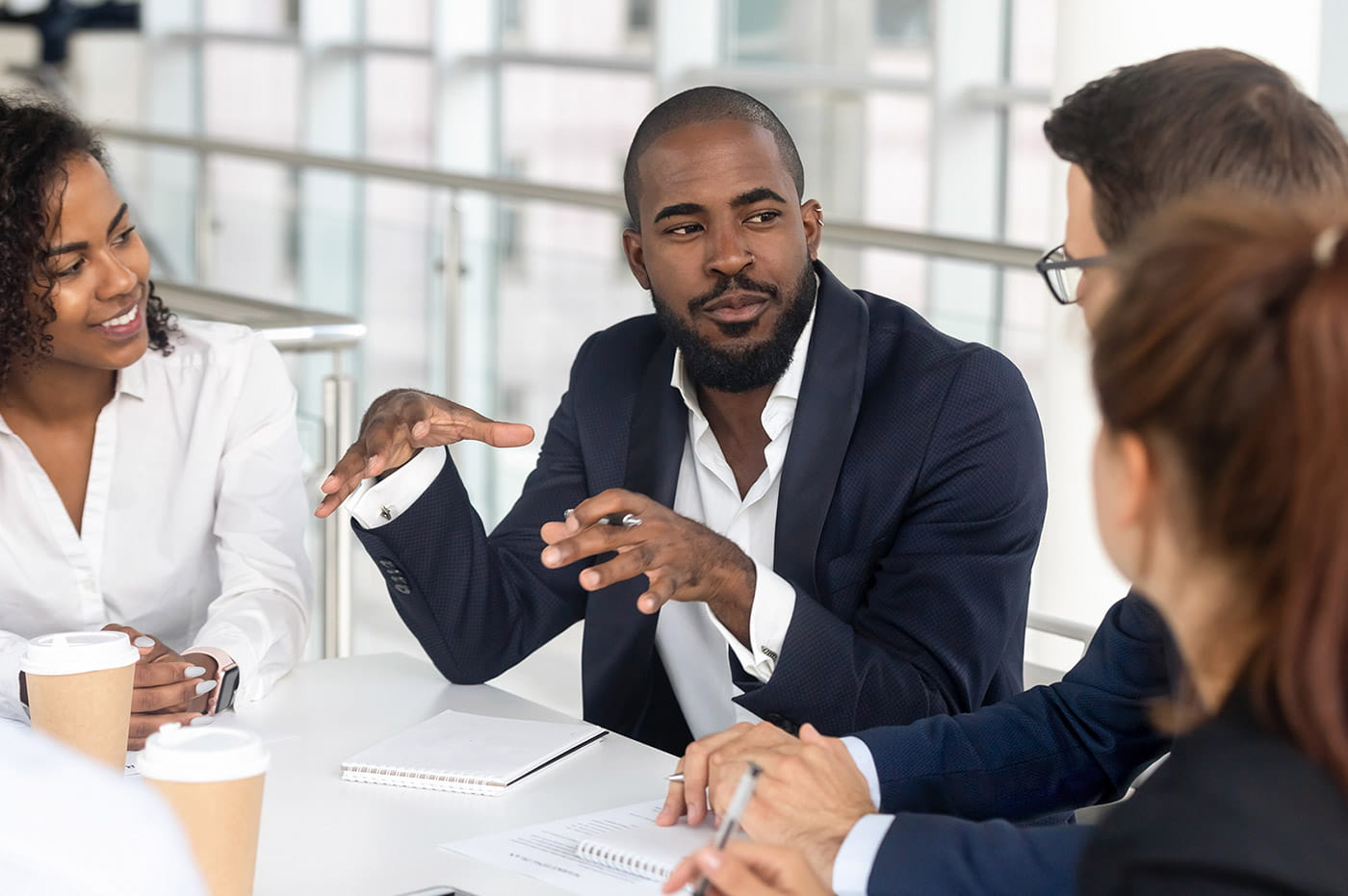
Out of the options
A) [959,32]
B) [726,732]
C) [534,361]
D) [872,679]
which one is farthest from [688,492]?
[959,32]

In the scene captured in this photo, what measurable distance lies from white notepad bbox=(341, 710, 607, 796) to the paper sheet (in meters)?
0.11

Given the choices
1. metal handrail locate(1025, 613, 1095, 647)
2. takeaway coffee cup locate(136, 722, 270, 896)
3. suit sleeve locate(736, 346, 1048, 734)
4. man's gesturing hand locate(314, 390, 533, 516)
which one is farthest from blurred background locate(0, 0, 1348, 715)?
takeaway coffee cup locate(136, 722, 270, 896)

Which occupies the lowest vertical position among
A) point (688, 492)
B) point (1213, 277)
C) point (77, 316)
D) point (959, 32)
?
point (688, 492)

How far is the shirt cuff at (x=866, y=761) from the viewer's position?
1.35m

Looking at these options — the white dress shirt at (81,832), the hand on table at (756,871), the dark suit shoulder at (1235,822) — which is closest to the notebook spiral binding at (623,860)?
the hand on table at (756,871)

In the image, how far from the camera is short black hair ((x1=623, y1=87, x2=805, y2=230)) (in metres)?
1.83

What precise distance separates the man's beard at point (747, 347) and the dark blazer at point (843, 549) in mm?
29

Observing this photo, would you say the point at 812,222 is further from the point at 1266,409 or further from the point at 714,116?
the point at 1266,409

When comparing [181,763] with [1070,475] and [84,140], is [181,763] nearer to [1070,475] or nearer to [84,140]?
[84,140]

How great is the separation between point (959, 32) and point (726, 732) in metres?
3.48

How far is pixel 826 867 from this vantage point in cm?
116

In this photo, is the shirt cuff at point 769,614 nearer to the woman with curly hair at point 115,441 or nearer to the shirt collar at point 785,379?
the shirt collar at point 785,379

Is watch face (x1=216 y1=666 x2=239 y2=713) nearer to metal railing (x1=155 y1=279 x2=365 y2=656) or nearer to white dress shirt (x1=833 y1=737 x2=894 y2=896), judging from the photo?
white dress shirt (x1=833 y1=737 x2=894 y2=896)

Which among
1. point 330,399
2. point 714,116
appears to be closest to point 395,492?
point 714,116
